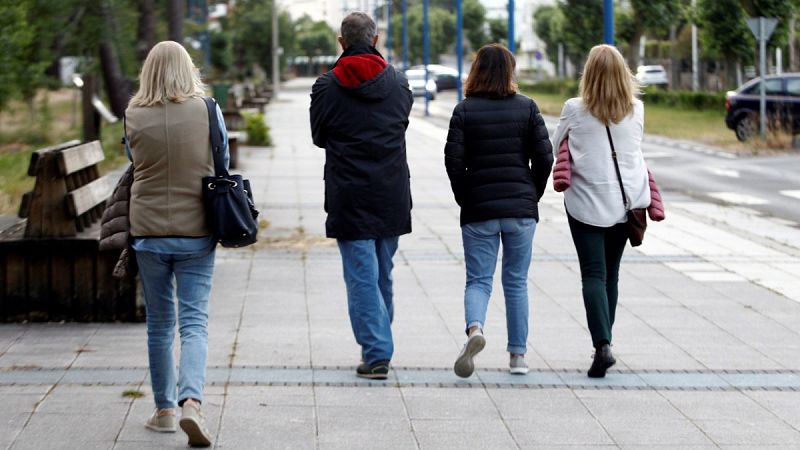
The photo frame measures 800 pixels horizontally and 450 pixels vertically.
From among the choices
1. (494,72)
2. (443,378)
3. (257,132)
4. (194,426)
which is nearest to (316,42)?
(257,132)

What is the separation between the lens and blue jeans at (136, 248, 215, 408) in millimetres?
5562

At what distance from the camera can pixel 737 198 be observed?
60.8ft

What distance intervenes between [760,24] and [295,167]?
35.4 ft

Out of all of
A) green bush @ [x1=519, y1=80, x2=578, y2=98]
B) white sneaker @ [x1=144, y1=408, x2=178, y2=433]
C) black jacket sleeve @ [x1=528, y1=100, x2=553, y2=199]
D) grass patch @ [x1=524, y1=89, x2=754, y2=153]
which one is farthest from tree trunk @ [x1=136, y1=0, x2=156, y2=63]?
green bush @ [x1=519, y1=80, x2=578, y2=98]

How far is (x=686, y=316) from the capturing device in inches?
343

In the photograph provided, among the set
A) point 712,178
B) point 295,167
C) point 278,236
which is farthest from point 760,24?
point 278,236

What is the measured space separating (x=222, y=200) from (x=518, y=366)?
208cm

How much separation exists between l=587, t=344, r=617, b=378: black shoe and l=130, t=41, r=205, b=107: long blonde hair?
2.50 metres

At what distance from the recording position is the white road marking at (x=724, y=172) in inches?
884

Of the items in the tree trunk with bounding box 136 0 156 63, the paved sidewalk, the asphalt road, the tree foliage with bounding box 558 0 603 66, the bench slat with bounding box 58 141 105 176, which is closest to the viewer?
the paved sidewalk

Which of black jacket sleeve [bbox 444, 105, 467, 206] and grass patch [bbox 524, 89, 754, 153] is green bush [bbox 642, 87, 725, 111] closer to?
grass patch [bbox 524, 89, 754, 153]

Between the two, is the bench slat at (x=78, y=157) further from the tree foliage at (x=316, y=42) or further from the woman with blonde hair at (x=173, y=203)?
the tree foliage at (x=316, y=42)

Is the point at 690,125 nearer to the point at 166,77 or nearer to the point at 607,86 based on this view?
the point at 607,86

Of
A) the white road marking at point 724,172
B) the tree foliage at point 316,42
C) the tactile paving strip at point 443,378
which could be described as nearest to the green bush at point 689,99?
the white road marking at point 724,172
